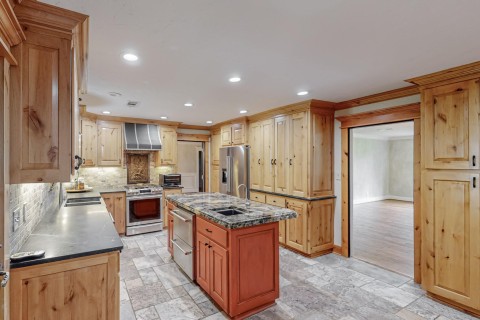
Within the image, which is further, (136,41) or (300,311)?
(300,311)

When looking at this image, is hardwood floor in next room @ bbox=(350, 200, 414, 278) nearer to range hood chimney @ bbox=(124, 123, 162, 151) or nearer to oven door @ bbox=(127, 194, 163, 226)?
oven door @ bbox=(127, 194, 163, 226)

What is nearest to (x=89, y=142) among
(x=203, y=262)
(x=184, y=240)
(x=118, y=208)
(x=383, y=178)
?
(x=118, y=208)

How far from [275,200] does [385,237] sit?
2.42 meters

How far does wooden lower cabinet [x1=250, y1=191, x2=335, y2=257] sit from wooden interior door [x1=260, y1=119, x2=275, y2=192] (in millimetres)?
552

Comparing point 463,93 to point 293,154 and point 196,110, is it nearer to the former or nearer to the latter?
point 293,154

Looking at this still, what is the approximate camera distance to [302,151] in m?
4.02

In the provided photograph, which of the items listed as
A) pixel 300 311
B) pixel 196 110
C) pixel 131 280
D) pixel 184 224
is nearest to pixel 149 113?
pixel 196 110

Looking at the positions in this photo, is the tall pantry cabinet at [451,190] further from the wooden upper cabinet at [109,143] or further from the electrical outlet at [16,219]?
the wooden upper cabinet at [109,143]

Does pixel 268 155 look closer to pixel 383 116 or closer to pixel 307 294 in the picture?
pixel 383 116

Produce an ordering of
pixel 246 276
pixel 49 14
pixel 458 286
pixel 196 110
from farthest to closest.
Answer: pixel 196 110
pixel 458 286
pixel 246 276
pixel 49 14

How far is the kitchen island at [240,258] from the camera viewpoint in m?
2.29

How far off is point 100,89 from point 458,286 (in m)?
4.66

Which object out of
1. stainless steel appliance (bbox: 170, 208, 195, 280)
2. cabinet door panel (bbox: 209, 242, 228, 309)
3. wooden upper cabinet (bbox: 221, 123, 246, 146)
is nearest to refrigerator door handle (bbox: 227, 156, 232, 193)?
wooden upper cabinet (bbox: 221, 123, 246, 146)

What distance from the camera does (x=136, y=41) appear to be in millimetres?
1920
